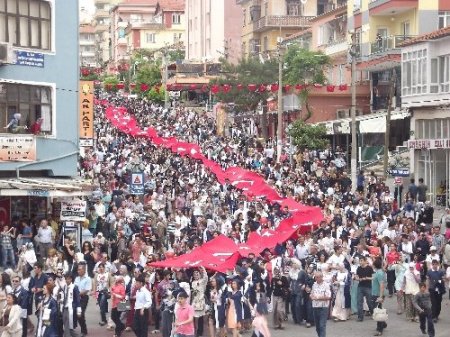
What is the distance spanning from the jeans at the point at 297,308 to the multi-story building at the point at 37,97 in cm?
1184

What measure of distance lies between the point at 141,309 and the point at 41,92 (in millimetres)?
15654

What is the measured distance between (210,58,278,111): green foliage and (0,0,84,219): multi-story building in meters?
30.3

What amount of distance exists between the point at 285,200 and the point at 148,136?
22.5 m

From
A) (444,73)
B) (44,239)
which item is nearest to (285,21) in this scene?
(444,73)

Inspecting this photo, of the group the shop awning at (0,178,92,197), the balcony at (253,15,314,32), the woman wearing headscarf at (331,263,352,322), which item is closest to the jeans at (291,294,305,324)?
the woman wearing headscarf at (331,263,352,322)

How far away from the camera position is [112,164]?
156 feet

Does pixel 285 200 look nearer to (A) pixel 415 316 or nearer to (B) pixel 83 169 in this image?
(A) pixel 415 316

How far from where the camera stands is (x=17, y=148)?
33812mm

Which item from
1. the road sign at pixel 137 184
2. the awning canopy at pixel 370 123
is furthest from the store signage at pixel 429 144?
the road sign at pixel 137 184

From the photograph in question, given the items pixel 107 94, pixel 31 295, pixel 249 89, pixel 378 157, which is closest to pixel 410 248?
pixel 31 295

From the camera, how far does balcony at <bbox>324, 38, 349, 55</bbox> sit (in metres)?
64.1

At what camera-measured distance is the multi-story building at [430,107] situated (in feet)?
143

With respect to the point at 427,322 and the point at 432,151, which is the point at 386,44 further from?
the point at 427,322

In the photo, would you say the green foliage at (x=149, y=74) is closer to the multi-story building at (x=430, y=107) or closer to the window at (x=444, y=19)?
the window at (x=444, y=19)
